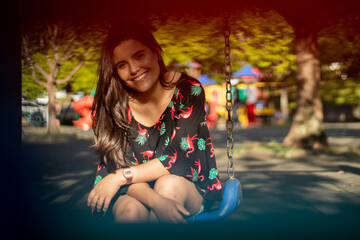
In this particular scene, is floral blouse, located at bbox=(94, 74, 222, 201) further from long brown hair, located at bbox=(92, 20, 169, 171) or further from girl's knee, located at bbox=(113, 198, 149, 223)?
girl's knee, located at bbox=(113, 198, 149, 223)

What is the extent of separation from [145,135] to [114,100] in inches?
9.1

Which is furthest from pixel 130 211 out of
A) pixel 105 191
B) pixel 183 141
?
pixel 183 141

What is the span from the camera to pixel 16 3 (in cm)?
173

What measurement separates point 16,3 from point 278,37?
1775 millimetres

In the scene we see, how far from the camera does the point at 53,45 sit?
95.1 inches

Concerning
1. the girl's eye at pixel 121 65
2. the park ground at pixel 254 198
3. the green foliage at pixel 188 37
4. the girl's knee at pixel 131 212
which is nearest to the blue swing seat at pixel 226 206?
the park ground at pixel 254 198

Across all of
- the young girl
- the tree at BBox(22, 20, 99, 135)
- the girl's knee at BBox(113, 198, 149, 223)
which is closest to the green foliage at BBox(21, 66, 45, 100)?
the tree at BBox(22, 20, 99, 135)

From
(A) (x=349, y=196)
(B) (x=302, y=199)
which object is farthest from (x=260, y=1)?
(A) (x=349, y=196)

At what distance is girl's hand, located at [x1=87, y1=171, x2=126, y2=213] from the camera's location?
73.0 inches

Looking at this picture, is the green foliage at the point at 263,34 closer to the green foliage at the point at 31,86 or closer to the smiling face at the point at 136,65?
the smiling face at the point at 136,65

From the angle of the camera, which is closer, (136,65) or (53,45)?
(136,65)

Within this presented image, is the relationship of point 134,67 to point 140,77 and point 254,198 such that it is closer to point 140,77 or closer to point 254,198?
point 140,77

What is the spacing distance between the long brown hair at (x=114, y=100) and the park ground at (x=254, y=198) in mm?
326

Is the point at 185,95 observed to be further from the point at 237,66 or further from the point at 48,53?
the point at 237,66
